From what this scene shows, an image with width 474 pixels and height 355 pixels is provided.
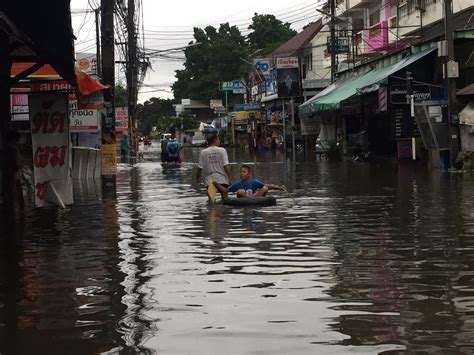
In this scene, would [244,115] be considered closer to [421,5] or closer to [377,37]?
[377,37]

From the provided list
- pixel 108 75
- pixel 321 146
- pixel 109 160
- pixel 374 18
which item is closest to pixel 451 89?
pixel 108 75

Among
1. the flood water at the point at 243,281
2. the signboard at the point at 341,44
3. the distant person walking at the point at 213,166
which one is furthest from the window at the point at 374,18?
the flood water at the point at 243,281

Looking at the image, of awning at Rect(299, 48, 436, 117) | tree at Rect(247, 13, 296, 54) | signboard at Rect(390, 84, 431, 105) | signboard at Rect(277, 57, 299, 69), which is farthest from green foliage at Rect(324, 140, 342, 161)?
tree at Rect(247, 13, 296, 54)

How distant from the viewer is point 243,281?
7758 mm

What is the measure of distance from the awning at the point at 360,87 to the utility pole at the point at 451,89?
4168 millimetres

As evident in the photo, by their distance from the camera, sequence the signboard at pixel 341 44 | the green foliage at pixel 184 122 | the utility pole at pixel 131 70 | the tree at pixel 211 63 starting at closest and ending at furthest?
1. the utility pole at pixel 131 70
2. the signboard at pixel 341 44
3. the tree at pixel 211 63
4. the green foliage at pixel 184 122

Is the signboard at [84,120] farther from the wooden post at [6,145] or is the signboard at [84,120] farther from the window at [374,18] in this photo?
the window at [374,18]

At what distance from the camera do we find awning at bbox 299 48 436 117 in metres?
29.4

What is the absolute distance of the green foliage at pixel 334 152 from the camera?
38.5 meters

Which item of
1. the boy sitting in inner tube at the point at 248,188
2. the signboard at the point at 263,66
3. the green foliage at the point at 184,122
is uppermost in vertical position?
the signboard at the point at 263,66

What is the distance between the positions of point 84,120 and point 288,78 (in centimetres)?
2773

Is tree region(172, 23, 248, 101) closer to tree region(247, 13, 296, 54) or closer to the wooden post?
tree region(247, 13, 296, 54)

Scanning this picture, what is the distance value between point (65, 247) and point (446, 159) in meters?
18.2

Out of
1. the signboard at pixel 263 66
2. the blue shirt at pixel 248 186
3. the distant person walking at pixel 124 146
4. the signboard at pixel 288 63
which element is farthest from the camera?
the signboard at pixel 263 66
